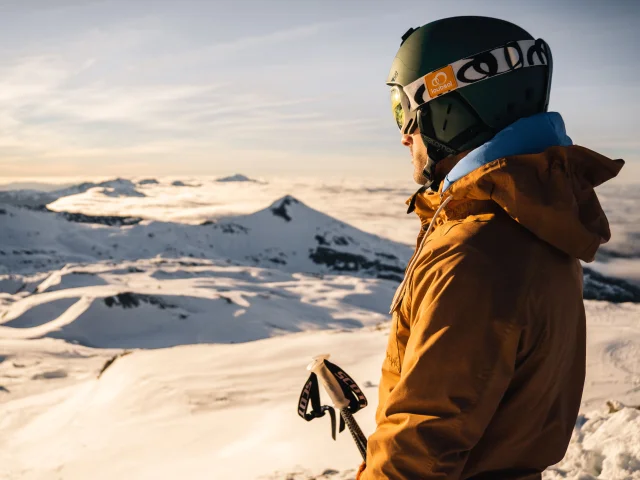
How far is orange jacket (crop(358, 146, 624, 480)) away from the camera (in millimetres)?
1835

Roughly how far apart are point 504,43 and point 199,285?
9738 cm

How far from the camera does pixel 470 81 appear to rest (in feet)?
7.95

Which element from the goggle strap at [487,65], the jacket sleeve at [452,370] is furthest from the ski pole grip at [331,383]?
the goggle strap at [487,65]

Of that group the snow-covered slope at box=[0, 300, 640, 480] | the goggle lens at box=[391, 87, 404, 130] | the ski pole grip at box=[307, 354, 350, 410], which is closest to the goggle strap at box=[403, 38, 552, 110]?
the goggle lens at box=[391, 87, 404, 130]

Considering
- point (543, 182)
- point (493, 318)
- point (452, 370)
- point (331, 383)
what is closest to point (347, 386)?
point (331, 383)

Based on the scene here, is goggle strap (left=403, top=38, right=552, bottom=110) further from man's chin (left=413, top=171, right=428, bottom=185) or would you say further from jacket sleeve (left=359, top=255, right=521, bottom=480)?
jacket sleeve (left=359, top=255, right=521, bottom=480)

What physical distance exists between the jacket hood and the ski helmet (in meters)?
0.28

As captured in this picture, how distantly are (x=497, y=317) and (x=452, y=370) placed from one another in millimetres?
243

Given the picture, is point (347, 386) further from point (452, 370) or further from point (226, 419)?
point (226, 419)

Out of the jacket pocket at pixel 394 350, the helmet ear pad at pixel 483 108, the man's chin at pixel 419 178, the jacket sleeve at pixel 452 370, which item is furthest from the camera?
the man's chin at pixel 419 178

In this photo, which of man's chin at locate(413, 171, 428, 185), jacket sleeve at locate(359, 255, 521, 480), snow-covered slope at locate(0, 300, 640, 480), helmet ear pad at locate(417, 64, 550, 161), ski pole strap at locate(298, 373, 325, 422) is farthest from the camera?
snow-covered slope at locate(0, 300, 640, 480)

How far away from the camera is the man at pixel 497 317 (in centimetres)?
184

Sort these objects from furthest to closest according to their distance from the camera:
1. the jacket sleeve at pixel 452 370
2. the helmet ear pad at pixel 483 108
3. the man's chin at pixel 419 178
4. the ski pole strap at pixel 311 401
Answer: the ski pole strap at pixel 311 401 → the man's chin at pixel 419 178 → the helmet ear pad at pixel 483 108 → the jacket sleeve at pixel 452 370

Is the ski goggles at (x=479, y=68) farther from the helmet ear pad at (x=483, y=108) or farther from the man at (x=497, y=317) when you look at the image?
the man at (x=497, y=317)
